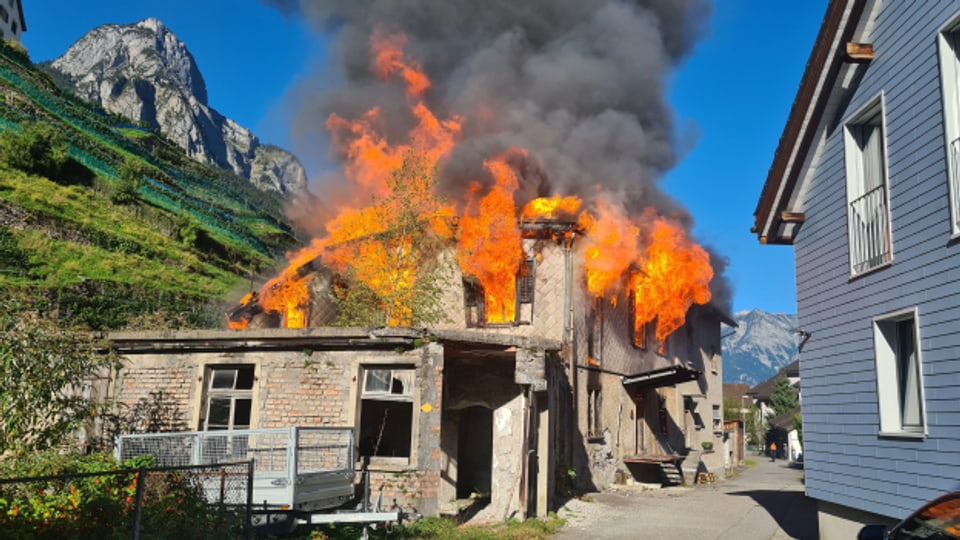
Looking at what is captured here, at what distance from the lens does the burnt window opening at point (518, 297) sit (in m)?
18.9

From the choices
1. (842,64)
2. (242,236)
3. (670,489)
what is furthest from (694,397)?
(242,236)

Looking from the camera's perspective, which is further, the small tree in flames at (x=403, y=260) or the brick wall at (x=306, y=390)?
the small tree in flames at (x=403, y=260)

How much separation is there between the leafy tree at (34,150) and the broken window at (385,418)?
3412 centimetres

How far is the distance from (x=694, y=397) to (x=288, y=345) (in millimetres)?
19890

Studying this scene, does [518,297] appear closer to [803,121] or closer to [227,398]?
[227,398]

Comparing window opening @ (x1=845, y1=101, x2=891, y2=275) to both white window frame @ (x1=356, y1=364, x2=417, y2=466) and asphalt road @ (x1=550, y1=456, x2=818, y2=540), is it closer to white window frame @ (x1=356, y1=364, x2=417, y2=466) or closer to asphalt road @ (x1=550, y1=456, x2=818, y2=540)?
asphalt road @ (x1=550, y1=456, x2=818, y2=540)

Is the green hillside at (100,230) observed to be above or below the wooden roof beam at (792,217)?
above

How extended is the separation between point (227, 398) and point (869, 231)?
38.2 ft

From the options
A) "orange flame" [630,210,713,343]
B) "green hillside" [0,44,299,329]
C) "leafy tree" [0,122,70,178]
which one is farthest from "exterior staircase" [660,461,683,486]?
"leafy tree" [0,122,70,178]

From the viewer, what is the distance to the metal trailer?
28.9ft

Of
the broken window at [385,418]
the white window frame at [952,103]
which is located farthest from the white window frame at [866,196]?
the broken window at [385,418]

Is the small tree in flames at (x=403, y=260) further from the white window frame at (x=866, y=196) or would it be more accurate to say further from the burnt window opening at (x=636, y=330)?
the white window frame at (x=866, y=196)

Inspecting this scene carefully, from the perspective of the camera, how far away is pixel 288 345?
13.3 metres

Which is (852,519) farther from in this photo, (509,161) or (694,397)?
(694,397)
